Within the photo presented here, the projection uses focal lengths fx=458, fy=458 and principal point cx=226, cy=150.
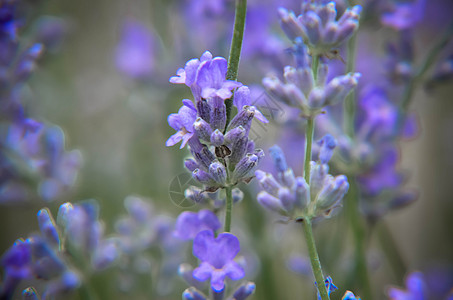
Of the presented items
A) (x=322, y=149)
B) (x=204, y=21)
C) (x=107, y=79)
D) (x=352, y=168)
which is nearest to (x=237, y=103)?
(x=322, y=149)

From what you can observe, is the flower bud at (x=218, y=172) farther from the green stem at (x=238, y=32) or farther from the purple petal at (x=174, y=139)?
the green stem at (x=238, y=32)

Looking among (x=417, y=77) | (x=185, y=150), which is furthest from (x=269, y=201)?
(x=185, y=150)

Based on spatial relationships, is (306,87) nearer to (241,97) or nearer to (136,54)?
(241,97)

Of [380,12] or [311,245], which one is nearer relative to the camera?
[311,245]

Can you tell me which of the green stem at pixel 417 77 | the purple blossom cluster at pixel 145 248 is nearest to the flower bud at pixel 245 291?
the purple blossom cluster at pixel 145 248

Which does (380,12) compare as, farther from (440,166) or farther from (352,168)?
(440,166)

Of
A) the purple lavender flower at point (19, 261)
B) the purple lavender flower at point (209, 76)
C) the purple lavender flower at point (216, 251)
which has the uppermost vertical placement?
the purple lavender flower at point (209, 76)
